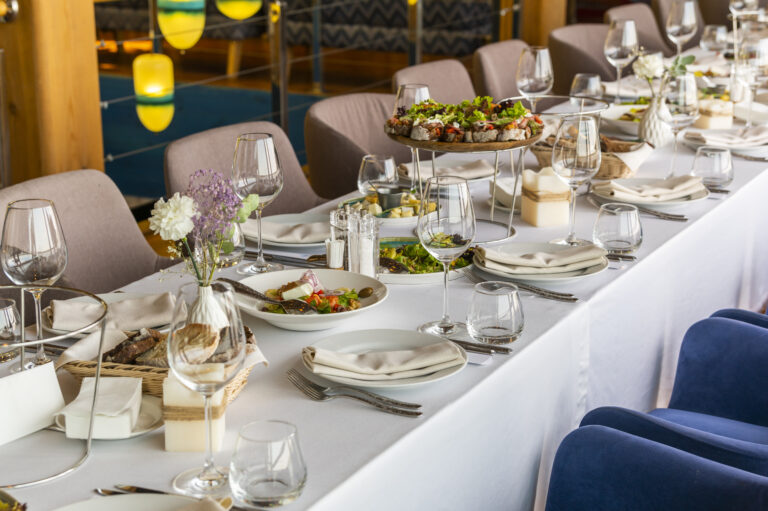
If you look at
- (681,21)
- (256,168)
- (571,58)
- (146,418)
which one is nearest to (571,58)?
(571,58)

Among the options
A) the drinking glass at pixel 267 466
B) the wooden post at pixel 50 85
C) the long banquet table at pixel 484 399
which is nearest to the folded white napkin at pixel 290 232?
the long banquet table at pixel 484 399

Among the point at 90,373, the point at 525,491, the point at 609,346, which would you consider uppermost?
the point at 90,373

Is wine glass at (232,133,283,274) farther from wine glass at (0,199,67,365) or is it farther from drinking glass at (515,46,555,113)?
drinking glass at (515,46,555,113)

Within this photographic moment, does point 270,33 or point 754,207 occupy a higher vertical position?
point 270,33

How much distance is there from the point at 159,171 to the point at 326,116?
202 cm

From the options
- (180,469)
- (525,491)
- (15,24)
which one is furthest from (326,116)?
(180,469)

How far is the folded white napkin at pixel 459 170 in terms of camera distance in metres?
2.56

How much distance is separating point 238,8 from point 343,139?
2365 mm

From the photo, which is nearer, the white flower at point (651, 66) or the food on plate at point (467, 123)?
the food on plate at point (467, 123)

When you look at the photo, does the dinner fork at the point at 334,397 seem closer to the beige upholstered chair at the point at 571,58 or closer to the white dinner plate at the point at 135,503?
the white dinner plate at the point at 135,503

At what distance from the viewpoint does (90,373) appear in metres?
1.33

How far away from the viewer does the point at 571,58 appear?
4.56 metres

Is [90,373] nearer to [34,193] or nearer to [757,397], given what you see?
[34,193]

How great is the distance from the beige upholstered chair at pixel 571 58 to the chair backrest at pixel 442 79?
37.0 inches
